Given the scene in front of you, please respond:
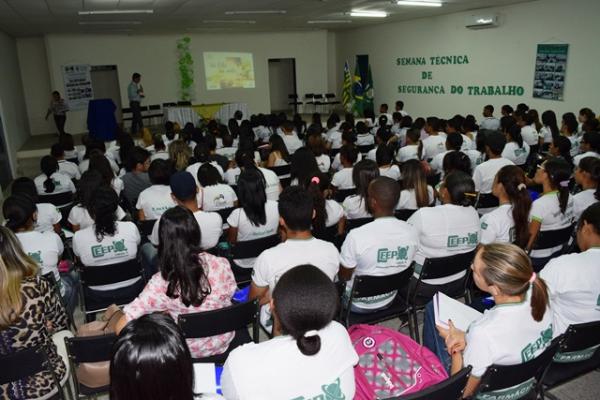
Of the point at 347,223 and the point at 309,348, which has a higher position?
the point at 309,348

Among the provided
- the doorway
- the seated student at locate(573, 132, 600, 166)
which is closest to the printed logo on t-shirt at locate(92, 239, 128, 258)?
the seated student at locate(573, 132, 600, 166)

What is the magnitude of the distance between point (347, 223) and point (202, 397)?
265 cm

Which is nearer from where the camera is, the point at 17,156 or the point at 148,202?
the point at 148,202

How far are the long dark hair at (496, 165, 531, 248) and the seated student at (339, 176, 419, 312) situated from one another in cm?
90

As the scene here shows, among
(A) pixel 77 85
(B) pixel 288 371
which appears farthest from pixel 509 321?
(A) pixel 77 85

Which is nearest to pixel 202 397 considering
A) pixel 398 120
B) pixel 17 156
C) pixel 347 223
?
pixel 347 223

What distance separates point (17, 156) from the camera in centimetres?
1042

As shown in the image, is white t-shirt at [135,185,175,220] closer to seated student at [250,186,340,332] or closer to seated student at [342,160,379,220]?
seated student at [342,160,379,220]

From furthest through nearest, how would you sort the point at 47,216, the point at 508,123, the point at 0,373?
the point at 508,123 < the point at 47,216 < the point at 0,373

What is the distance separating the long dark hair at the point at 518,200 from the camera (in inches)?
125

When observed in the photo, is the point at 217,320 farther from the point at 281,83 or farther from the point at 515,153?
the point at 281,83

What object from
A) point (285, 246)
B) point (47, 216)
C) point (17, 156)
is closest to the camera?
point (285, 246)

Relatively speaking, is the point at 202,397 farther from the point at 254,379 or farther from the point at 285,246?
the point at 285,246

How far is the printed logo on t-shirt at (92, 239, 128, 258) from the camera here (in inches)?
125
